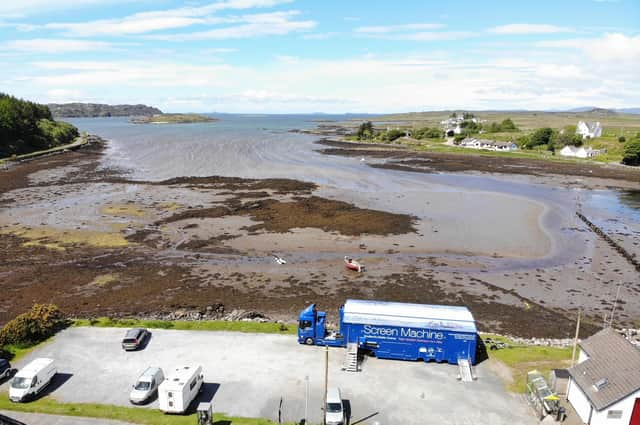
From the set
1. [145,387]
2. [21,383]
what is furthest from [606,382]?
[21,383]

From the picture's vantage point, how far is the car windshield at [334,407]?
21.2 metres

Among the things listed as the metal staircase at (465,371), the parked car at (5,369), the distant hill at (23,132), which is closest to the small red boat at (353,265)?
the metal staircase at (465,371)

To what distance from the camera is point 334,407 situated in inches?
843

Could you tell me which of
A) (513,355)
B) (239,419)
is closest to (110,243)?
(239,419)

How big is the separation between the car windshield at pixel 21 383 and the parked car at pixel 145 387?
551 centimetres

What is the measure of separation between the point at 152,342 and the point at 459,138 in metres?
174

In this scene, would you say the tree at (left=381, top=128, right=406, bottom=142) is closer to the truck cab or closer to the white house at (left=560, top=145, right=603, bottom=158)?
the white house at (left=560, top=145, right=603, bottom=158)

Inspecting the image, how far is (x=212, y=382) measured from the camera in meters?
25.0

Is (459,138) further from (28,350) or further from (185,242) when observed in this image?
(28,350)

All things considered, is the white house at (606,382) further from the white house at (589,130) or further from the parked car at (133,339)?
the white house at (589,130)

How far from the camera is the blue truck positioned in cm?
2664

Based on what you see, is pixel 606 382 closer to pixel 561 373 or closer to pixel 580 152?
pixel 561 373

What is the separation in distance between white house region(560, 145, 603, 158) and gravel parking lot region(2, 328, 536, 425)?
141 metres

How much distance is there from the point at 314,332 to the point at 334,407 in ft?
24.3
